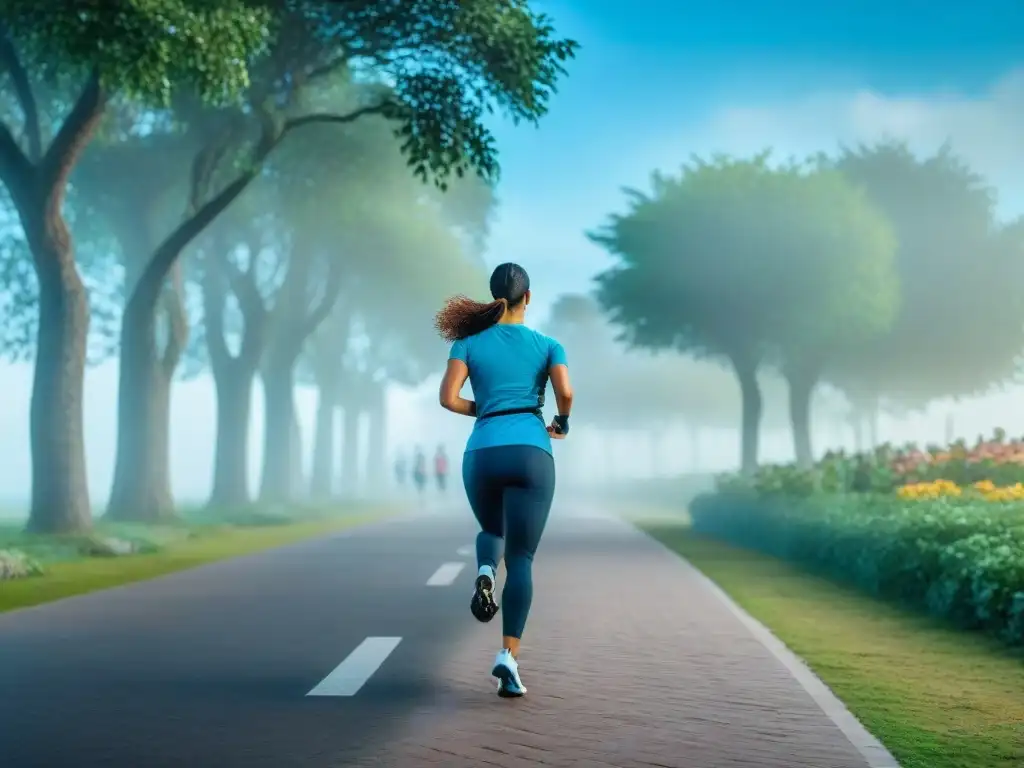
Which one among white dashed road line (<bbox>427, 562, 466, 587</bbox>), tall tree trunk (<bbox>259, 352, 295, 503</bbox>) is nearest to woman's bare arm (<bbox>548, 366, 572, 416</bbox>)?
white dashed road line (<bbox>427, 562, 466, 587</bbox>)

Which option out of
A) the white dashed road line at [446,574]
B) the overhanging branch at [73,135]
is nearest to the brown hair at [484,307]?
the white dashed road line at [446,574]

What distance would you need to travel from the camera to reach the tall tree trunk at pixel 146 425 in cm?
2517

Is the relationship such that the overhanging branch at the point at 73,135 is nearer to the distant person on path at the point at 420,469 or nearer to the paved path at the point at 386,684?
the paved path at the point at 386,684

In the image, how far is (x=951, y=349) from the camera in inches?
1737

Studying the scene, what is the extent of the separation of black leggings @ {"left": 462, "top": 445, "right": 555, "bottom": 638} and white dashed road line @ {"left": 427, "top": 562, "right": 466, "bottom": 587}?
7110 millimetres

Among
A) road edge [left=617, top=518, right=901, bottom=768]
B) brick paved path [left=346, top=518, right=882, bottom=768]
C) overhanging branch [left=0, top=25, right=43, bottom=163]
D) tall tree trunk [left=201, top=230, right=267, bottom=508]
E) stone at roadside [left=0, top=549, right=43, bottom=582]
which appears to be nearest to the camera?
brick paved path [left=346, top=518, right=882, bottom=768]

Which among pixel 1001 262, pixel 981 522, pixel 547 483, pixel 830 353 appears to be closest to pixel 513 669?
pixel 547 483

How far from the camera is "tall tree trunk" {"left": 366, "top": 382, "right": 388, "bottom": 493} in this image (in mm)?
62531

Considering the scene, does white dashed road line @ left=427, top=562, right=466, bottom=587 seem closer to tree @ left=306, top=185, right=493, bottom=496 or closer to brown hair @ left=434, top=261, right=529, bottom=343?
brown hair @ left=434, top=261, right=529, bottom=343

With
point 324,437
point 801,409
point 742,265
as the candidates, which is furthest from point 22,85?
point 324,437

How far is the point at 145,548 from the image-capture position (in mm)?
20547

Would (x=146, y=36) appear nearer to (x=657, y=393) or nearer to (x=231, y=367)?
(x=231, y=367)

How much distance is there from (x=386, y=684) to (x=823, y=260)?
30.9 m

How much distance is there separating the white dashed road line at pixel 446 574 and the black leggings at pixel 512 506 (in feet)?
23.3
